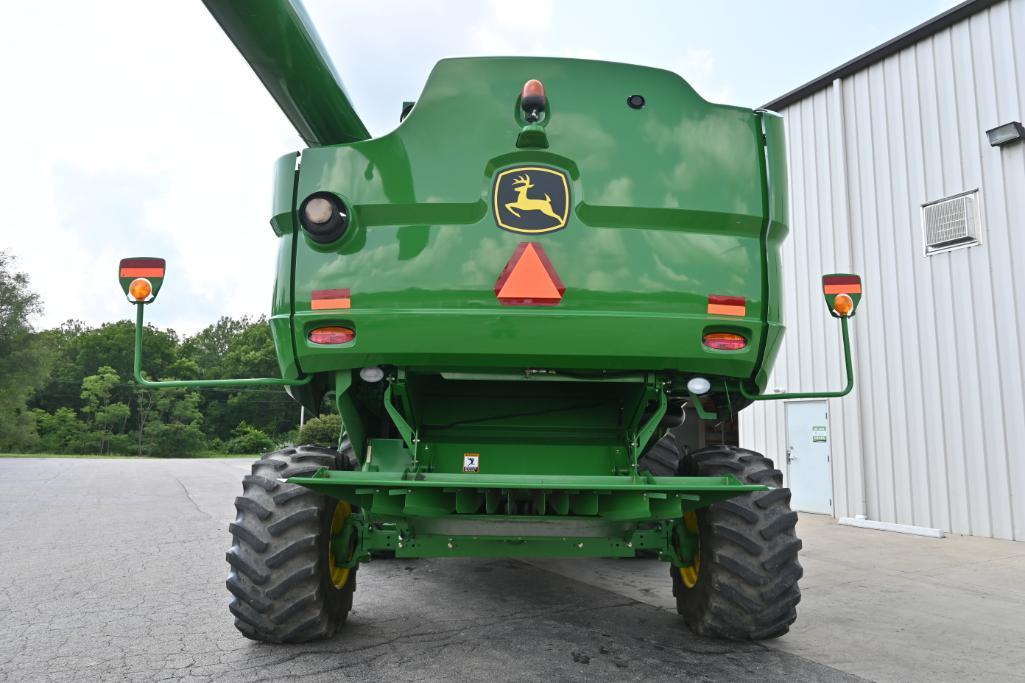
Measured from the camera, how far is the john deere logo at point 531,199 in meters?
3.60

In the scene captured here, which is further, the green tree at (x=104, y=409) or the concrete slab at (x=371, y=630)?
the green tree at (x=104, y=409)

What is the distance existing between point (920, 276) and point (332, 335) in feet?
29.5

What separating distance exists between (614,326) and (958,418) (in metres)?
7.72

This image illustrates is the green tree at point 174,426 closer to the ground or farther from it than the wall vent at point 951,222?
closer to the ground

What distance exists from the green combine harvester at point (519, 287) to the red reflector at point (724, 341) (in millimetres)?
11

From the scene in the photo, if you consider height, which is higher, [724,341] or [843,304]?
[843,304]

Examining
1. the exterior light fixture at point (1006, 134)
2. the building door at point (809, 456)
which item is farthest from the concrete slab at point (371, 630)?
the exterior light fixture at point (1006, 134)

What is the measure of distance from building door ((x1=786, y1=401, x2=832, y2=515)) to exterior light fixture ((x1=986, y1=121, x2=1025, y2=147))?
4321 millimetres

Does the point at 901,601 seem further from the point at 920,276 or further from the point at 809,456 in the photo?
the point at 809,456

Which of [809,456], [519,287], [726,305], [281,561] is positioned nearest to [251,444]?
[809,456]

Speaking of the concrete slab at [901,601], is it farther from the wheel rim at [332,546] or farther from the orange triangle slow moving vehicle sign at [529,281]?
the orange triangle slow moving vehicle sign at [529,281]

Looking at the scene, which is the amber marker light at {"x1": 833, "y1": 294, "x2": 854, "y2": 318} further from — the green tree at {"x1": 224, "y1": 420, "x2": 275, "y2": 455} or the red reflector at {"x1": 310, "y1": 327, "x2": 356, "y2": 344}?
the green tree at {"x1": 224, "y1": 420, "x2": 275, "y2": 455}

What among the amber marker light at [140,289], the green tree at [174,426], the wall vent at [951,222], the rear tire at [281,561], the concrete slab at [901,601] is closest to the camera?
the amber marker light at [140,289]

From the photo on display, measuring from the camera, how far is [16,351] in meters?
46.8
